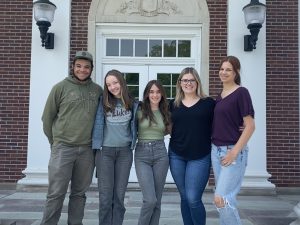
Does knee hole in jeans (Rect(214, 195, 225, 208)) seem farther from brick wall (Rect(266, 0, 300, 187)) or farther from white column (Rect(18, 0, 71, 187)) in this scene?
white column (Rect(18, 0, 71, 187))

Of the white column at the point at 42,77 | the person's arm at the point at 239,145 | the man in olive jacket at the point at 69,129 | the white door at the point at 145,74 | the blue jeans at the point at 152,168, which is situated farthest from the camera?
the white door at the point at 145,74

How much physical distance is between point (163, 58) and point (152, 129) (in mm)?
4479

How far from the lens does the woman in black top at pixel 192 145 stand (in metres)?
4.08

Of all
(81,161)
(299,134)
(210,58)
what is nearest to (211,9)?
(210,58)

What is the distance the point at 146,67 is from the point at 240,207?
3585 mm

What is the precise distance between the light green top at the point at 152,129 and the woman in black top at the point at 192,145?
0.14 meters

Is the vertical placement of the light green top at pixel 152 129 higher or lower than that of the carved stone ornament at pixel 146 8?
lower

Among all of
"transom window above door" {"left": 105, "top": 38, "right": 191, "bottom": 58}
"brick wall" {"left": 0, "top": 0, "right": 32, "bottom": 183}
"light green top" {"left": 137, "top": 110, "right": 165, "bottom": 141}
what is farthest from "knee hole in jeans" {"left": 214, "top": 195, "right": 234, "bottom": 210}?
"brick wall" {"left": 0, "top": 0, "right": 32, "bottom": 183}

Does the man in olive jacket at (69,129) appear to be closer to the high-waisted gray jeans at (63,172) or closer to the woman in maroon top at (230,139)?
the high-waisted gray jeans at (63,172)

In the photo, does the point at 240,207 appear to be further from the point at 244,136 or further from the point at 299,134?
the point at 244,136

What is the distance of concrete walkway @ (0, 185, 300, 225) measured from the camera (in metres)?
5.49

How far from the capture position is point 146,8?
839cm

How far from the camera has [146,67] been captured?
858cm

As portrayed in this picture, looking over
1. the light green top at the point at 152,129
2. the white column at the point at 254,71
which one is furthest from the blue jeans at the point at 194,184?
the white column at the point at 254,71
